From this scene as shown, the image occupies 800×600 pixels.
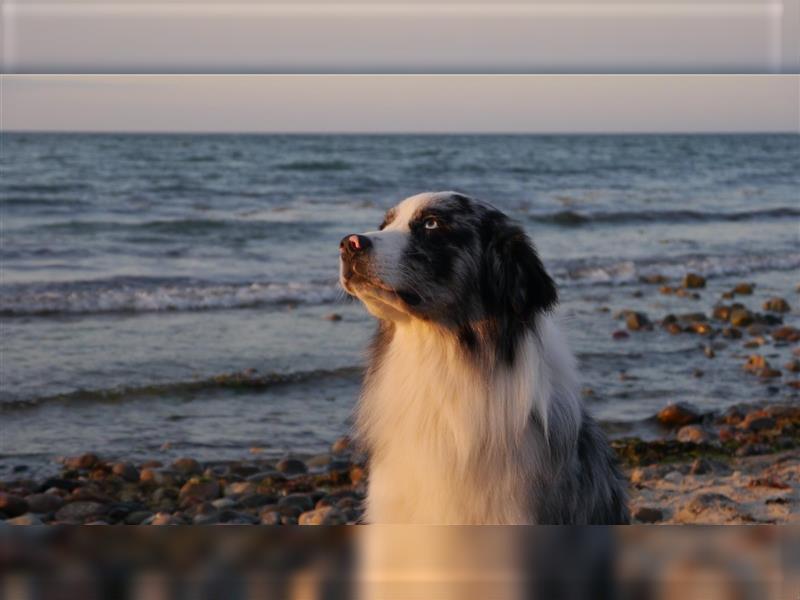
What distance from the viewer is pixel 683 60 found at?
2840mm

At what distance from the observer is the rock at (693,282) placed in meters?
6.88

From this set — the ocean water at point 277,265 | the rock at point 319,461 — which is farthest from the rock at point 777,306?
the rock at point 319,461

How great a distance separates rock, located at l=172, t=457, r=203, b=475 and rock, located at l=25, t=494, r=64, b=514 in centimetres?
47

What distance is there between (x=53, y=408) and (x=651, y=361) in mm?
2622

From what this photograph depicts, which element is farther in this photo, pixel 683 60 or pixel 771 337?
pixel 771 337

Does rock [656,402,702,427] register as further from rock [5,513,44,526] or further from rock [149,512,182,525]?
rock [5,513,44,526]

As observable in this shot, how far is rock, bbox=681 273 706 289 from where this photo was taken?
6.88 meters

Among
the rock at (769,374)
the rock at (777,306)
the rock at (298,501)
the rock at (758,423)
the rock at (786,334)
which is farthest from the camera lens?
the rock at (777,306)

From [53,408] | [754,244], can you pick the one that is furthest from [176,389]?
[754,244]

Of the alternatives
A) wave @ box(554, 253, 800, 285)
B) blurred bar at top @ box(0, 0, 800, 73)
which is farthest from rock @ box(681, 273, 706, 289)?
blurred bar at top @ box(0, 0, 800, 73)

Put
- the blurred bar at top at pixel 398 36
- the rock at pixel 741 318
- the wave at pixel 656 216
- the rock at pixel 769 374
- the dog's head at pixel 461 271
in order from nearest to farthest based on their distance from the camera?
the dog's head at pixel 461 271, the blurred bar at top at pixel 398 36, the rock at pixel 769 374, the rock at pixel 741 318, the wave at pixel 656 216

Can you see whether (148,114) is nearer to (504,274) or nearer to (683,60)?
(504,274)

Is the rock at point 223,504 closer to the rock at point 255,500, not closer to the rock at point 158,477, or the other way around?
the rock at point 255,500

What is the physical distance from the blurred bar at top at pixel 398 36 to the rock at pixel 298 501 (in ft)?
4.62
